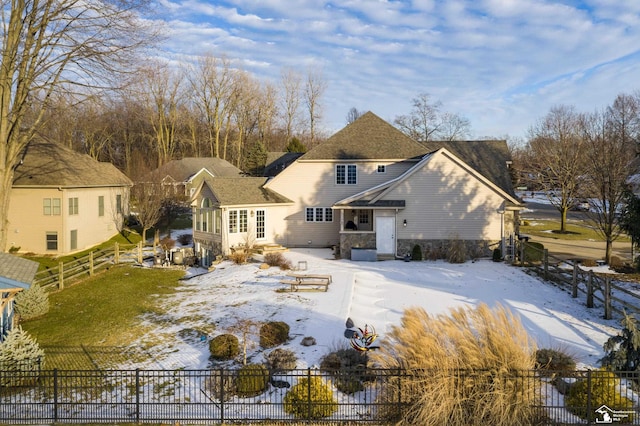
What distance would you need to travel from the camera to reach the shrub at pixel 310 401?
8.81 metres

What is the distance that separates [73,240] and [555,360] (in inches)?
1079

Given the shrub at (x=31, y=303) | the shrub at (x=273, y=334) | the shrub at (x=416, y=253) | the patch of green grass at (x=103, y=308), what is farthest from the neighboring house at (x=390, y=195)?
the shrub at (x=273, y=334)

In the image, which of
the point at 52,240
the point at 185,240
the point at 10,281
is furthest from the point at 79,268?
the point at 10,281

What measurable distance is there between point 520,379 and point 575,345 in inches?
189

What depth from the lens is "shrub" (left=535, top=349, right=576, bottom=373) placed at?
398 inches

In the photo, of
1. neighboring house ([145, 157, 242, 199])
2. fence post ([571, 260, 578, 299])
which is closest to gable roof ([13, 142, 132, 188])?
neighboring house ([145, 157, 242, 199])

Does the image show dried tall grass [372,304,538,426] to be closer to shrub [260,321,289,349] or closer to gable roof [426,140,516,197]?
shrub [260,321,289,349]

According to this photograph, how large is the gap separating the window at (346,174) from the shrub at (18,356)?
20.6 meters

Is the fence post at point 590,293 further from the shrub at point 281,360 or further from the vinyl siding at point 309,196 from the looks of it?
the vinyl siding at point 309,196

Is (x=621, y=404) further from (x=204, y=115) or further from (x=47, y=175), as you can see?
(x=204, y=115)

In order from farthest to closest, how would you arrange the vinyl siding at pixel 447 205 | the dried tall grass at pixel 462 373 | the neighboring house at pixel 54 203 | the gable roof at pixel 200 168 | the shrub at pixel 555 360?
the gable roof at pixel 200 168
the neighboring house at pixel 54 203
the vinyl siding at pixel 447 205
the shrub at pixel 555 360
the dried tall grass at pixel 462 373

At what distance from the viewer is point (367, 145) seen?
96.5 feet

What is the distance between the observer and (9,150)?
16.9m

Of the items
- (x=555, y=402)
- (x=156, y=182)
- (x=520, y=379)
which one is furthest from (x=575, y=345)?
(x=156, y=182)
